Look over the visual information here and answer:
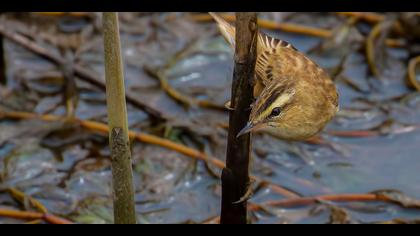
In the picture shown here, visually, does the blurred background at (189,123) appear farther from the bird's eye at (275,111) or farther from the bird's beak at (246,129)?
the bird's beak at (246,129)

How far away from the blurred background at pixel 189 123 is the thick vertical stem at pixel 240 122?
112cm

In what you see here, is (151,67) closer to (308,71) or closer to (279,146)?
(279,146)

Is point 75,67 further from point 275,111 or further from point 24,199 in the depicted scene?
point 275,111

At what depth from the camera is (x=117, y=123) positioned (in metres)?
3.51

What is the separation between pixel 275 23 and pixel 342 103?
1.03 meters

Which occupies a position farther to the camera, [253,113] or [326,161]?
[326,161]

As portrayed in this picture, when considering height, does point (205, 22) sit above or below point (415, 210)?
above

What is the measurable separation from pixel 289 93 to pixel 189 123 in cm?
175

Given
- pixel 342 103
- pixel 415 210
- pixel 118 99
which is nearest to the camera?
pixel 118 99

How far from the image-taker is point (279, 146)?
5492 mm

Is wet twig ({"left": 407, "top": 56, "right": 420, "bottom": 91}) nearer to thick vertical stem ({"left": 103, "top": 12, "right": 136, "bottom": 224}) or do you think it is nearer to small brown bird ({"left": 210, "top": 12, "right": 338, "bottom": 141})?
small brown bird ({"left": 210, "top": 12, "right": 338, "bottom": 141})
